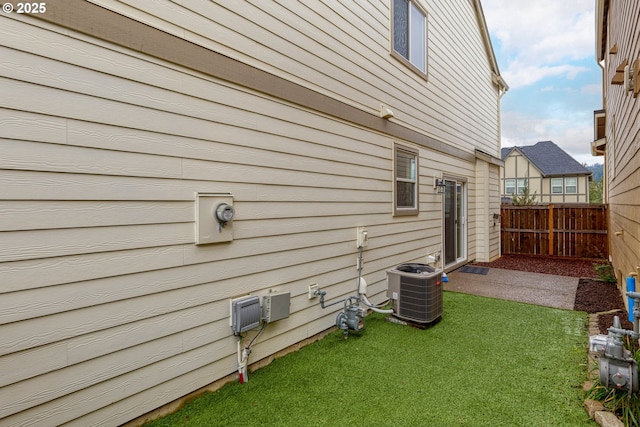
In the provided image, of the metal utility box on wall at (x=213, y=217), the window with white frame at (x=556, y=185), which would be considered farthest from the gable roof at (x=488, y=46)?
the window with white frame at (x=556, y=185)

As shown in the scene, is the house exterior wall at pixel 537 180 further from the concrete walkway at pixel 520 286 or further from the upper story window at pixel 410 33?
the upper story window at pixel 410 33

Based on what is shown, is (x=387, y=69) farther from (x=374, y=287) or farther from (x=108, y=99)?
(x=108, y=99)

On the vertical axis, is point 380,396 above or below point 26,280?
below

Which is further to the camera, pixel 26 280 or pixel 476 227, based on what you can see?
pixel 476 227

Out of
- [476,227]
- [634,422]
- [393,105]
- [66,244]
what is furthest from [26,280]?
[476,227]

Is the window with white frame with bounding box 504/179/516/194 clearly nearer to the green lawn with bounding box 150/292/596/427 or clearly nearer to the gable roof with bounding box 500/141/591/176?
the gable roof with bounding box 500/141/591/176

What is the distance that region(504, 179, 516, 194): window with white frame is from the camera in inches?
1025

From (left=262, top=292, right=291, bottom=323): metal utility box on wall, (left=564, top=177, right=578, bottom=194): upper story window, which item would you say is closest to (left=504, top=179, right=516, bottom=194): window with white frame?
(left=564, top=177, right=578, bottom=194): upper story window

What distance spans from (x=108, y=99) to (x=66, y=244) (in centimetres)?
93

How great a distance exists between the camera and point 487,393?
8.45ft

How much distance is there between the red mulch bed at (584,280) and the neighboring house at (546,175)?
1712 centimetres

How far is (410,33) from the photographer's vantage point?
5.68 metres

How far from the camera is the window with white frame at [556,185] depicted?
2461cm

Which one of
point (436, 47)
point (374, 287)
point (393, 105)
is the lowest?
point (374, 287)
